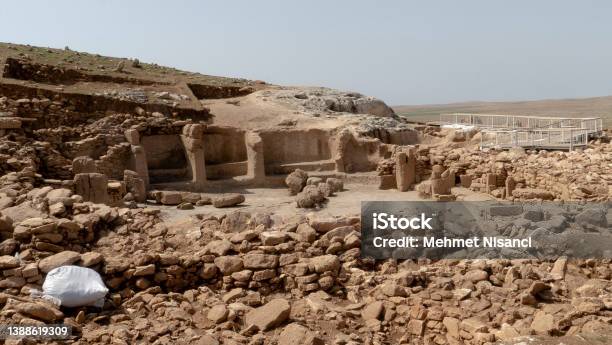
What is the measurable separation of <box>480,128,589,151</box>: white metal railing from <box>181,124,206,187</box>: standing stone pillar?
25.1 feet

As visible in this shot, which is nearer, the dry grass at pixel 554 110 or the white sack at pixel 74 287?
the white sack at pixel 74 287

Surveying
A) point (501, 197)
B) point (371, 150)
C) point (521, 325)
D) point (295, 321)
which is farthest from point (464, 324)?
point (371, 150)

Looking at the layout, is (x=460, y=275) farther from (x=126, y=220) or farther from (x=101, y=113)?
(x=101, y=113)

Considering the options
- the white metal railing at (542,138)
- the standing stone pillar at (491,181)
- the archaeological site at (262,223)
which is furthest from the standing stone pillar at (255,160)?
the white metal railing at (542,138)

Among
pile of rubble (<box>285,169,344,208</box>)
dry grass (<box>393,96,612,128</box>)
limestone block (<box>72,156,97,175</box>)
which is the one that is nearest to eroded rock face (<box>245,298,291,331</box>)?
pile of rubble (<box>285,169,344,208</box>)

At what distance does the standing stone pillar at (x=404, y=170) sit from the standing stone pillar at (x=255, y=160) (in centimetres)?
368

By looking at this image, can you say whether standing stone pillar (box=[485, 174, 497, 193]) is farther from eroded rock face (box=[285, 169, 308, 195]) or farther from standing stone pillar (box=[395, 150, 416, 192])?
eroded rock face (box=[285, 169, 308, 195])

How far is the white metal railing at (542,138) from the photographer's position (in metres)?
13.8

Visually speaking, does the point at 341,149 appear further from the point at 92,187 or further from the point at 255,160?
the point at 92,187

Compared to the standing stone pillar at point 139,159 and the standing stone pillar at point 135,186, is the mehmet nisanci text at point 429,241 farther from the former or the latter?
the standing stone pillar at point 139,159

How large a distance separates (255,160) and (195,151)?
5.39ft

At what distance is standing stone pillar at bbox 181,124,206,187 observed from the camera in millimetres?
14273

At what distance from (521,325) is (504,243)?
2.38 meters

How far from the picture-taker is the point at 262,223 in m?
7.83
